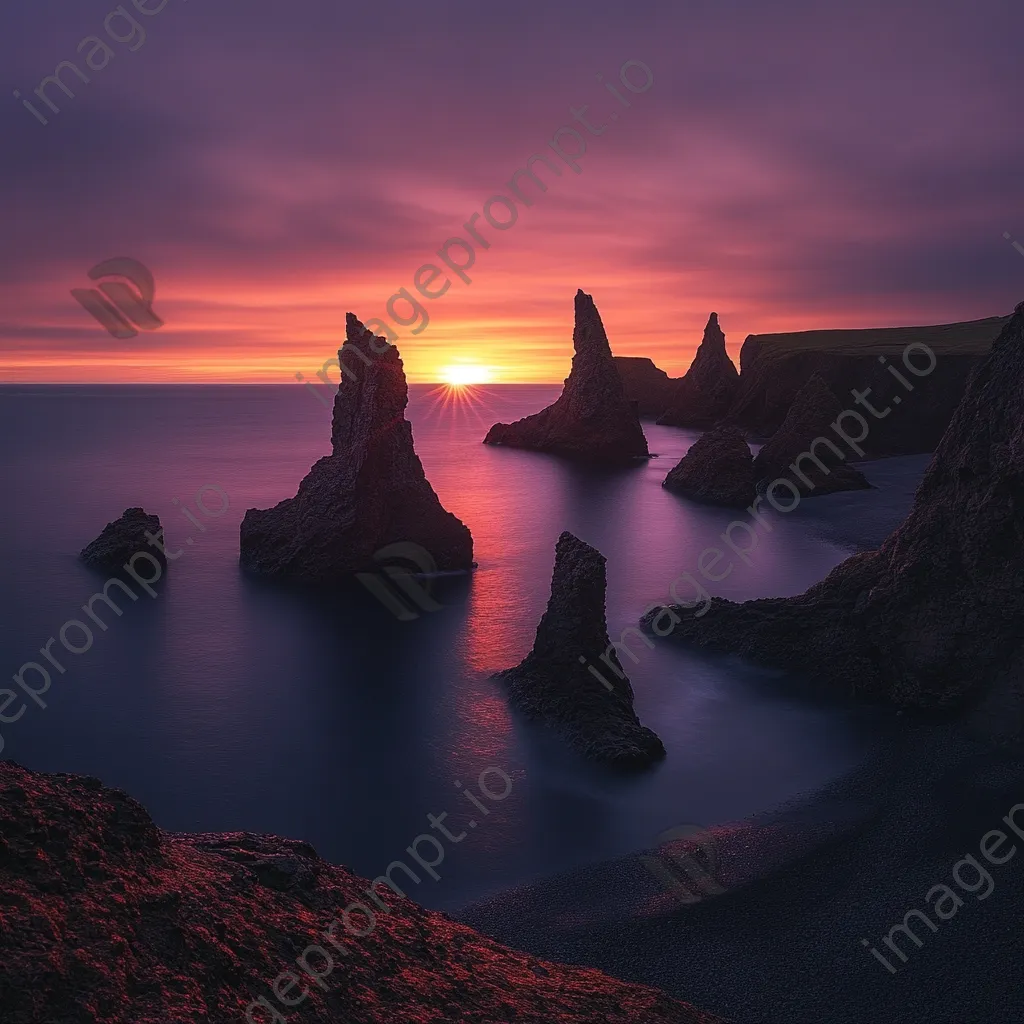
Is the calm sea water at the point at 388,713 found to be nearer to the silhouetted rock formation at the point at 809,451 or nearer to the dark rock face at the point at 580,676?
the dark rock face at the point at 580,676

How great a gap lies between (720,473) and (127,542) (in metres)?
48.2

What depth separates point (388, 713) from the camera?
1150 inches

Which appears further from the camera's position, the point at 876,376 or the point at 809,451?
the point at 876,376

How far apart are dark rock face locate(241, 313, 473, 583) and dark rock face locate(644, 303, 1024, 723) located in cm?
2195

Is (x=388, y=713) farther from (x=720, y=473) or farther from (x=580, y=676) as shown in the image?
(x=720, y=473)

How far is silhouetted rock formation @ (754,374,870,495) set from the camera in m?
75.1

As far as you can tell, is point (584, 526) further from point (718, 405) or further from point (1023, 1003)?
point (718, 405)

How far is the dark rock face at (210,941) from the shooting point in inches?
246

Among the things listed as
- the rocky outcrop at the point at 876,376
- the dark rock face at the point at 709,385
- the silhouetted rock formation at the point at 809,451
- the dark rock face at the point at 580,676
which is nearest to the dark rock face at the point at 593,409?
the silhouetted rock formation at the point at 809,451

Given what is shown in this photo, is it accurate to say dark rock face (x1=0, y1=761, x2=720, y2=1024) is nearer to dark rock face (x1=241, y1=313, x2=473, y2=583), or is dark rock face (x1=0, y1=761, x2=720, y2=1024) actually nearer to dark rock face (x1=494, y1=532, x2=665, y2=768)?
dark rock face (x1=494, y1=532, x2=665, y2=768)

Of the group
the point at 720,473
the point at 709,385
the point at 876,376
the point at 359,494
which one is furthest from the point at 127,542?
the point at 709,385

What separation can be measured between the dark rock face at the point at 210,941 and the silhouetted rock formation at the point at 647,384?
164 m

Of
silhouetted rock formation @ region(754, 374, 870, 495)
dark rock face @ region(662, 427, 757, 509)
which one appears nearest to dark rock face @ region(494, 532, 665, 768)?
dark rock face @ region(662, 427, 757, 509)

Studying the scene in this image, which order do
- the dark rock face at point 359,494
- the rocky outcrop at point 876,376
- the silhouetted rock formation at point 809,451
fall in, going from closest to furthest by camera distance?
the dark rock face at point 359,494 < the silhouetted rock formation at point 809,451 < the rocky outcrop at point 876,376
